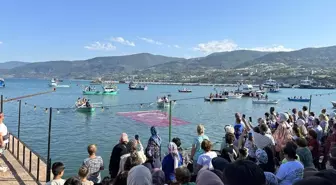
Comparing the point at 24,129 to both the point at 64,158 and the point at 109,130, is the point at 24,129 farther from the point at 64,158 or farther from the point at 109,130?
the point at 64,158

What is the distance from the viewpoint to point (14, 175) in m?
9.32

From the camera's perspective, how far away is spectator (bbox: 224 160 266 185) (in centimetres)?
310

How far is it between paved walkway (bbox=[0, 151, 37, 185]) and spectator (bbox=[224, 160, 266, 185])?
742 centimetres

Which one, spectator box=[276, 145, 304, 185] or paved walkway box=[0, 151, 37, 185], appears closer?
spectator box=[276, 145, 304, 185]

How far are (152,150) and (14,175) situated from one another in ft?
16.3

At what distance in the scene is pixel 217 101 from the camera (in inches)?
3152

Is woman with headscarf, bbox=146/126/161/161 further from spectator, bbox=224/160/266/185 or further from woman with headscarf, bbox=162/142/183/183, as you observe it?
spectator, bbox=224/160/266/185

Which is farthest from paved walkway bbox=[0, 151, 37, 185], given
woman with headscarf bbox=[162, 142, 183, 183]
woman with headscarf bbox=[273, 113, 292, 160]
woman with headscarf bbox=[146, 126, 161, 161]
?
woman with headscarf bbox=[273, 113, 292, 160]

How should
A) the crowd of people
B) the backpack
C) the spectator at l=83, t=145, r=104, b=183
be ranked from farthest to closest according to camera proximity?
the backpack
the spectator at l=83, t=145, r=104, b=183
the crowd of people

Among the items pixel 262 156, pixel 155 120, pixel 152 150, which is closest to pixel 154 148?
pixel 152 150

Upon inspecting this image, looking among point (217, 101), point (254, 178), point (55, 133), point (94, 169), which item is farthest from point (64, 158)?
point (217, 101)

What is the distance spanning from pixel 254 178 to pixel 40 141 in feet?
82.0

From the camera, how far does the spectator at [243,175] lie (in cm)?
310

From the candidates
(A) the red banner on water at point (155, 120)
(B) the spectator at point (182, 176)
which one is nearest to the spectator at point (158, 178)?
(B) the spectator at point (182, 176)
